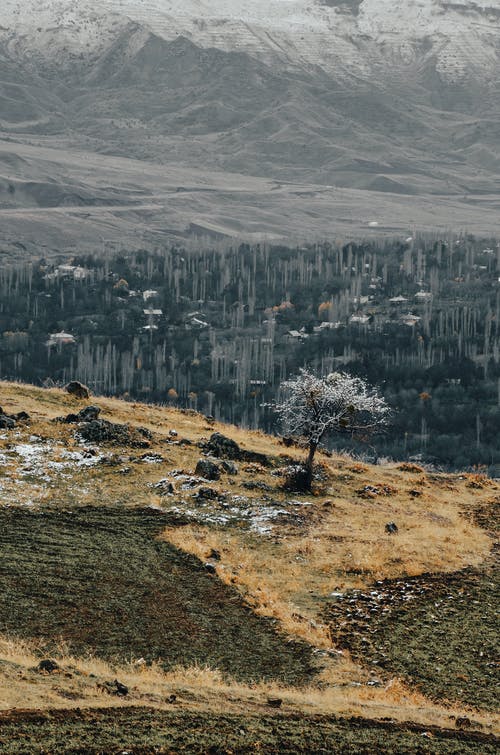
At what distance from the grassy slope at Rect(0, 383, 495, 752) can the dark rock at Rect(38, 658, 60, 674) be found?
0.92ft

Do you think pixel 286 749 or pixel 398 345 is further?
pixel 398 345

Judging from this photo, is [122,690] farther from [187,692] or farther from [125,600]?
[125,600]

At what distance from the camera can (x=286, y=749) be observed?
19.9 metres

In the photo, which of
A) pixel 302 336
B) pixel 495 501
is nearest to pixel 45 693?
pixel 495 501

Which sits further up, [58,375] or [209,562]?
[209,562]

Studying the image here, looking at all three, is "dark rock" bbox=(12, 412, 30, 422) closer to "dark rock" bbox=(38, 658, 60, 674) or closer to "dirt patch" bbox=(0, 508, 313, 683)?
"dirt patch" bbox=(0, 508, 313, 683)

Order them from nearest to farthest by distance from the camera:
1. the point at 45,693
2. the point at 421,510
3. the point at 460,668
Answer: the point at 45,693 → the point at 460,668 → the point at 421,510

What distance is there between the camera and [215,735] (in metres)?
20.1

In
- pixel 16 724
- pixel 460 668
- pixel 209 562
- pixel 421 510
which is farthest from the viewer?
pixel 421 510

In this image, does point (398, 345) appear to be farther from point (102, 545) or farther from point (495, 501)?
point (102, 545)

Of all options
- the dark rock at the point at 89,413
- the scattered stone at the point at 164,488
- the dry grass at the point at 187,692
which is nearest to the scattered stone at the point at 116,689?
the dry grass at the point at 187,692

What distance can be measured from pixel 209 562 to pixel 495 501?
53.9 ft

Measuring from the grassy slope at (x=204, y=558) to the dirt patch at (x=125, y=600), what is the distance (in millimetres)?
55

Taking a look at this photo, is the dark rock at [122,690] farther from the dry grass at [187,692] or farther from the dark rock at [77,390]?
the dark rock at [77,390]
